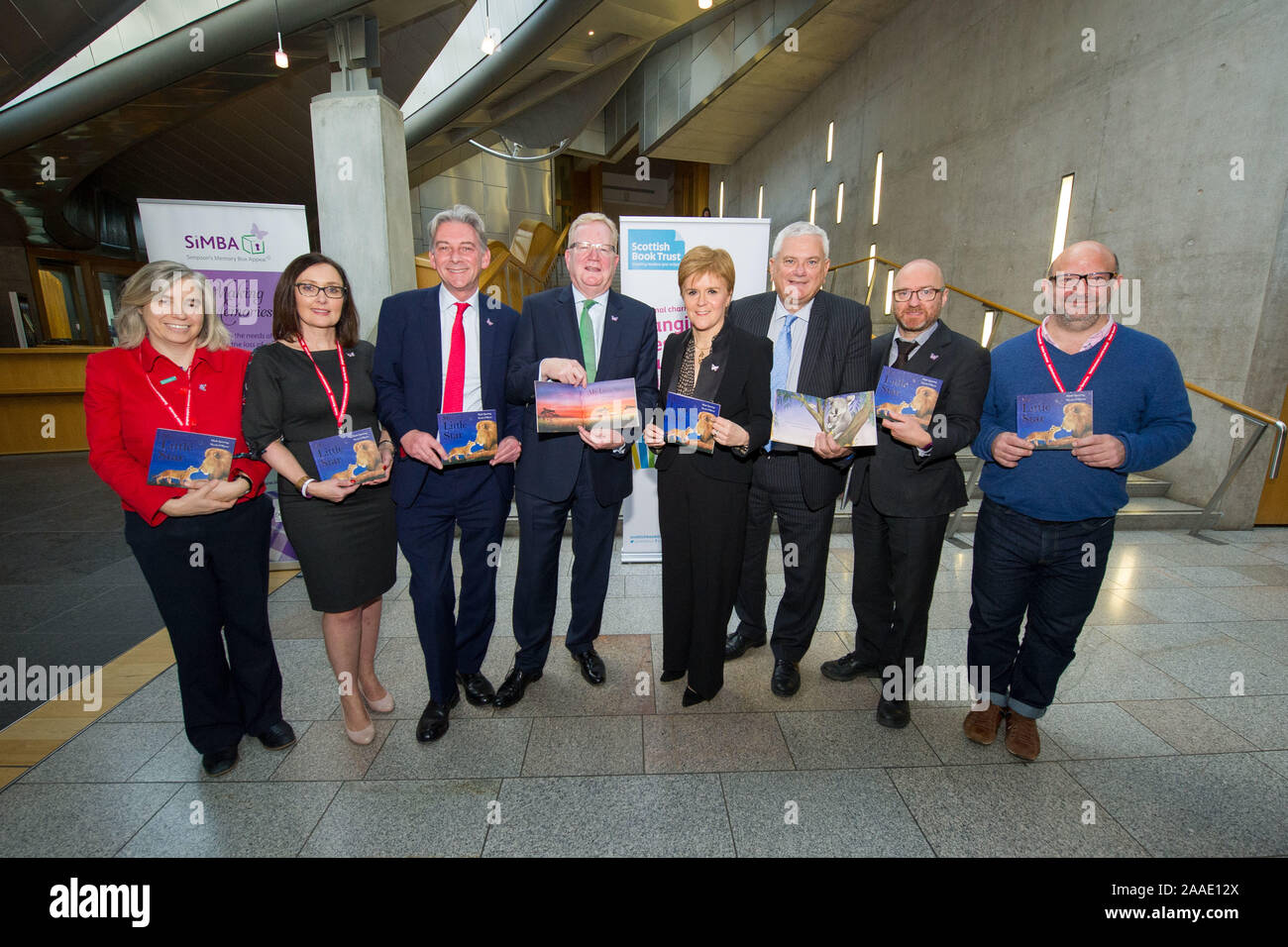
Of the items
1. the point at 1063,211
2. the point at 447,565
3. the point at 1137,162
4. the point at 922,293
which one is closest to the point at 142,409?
the point at 447,565

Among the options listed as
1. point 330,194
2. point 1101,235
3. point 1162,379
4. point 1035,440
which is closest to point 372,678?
point 1035,440

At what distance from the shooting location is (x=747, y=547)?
9.52ft

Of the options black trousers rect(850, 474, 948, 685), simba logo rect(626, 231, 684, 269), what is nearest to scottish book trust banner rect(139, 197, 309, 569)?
simba logo rect(626, 231, 684, 269)

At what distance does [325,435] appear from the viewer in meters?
2.15

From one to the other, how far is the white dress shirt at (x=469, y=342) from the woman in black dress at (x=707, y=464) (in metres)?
0.75

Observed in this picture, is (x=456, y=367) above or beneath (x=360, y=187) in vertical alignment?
beneath

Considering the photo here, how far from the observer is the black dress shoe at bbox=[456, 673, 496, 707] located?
8.78ft

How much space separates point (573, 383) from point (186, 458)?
131 cm

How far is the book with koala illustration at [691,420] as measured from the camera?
83.6 inches

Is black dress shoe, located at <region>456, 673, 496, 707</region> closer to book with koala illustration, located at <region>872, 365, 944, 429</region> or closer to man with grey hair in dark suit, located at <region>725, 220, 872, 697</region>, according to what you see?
man with grey hair in dark suit, located at <region>725, 220, 872, 697</region>

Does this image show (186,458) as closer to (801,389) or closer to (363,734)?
(363,734)

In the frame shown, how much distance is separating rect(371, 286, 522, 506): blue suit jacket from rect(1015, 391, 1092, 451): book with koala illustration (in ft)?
6.45
